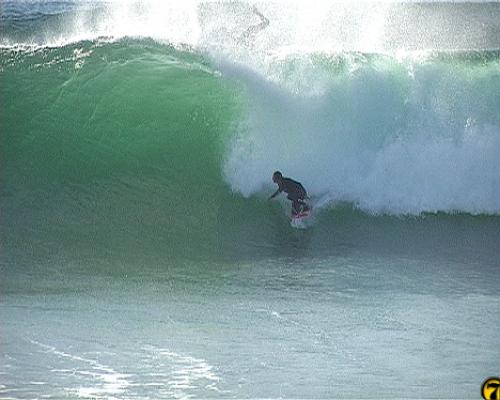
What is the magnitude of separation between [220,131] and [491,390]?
263 inches

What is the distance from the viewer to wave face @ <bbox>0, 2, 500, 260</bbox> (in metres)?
11.9

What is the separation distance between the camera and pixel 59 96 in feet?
43.9

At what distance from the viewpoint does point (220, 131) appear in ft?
42.2

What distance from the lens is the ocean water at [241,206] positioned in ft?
24.6

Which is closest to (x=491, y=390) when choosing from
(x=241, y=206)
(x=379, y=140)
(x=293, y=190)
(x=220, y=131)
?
(x=293, y=190)

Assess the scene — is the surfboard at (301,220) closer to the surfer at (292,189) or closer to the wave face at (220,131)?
the surfer at (292,189)

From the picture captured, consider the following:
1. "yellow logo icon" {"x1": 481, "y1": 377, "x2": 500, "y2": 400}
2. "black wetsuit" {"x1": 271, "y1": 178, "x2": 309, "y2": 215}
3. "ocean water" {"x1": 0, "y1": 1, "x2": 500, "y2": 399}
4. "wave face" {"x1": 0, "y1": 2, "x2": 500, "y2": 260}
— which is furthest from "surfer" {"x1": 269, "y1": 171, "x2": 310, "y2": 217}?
"yellow logo icon" {"x1": 481, "y1": 377, "x2": 500, "y2": 400}

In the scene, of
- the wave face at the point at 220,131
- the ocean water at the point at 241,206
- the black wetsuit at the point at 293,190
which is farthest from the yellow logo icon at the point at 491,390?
the wave face at the point at 220,131

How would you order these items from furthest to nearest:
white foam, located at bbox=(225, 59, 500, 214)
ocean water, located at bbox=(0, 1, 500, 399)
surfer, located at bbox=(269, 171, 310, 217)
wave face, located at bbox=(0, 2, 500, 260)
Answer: white foam, located at bbox=(225, 59, 500, 214)
wave face, located at bbox=(0, 2, 500, 260)
surfer, located at bbox=(269, 171, 310, 217)
ocean water, located at bbox=(0, 1, 500, 399)

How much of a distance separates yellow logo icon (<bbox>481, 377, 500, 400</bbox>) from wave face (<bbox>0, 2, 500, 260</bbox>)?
4517 millimetres

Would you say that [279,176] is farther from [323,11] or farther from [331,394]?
[323,11]

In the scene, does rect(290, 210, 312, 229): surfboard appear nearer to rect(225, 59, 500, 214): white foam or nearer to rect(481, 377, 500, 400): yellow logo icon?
rect(225, 59, 500, 214): white foam

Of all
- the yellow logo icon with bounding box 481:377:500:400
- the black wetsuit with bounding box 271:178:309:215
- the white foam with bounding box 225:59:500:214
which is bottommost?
the yellow logo icon with bounding box 481:377:500:400

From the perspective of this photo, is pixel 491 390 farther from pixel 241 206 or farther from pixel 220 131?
pixel 220 131
